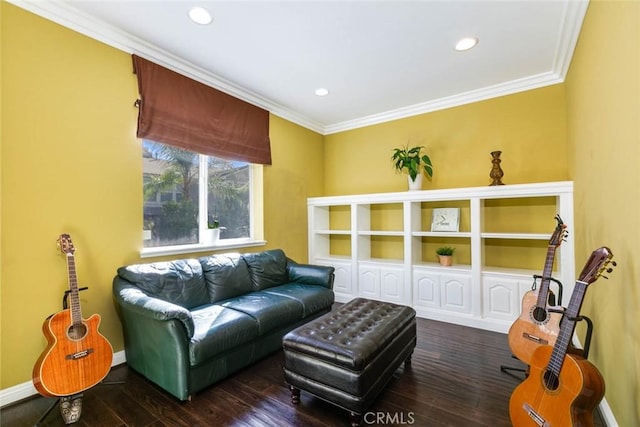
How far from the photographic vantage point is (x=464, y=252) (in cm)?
376

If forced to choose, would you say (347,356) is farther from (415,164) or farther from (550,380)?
(415,164)

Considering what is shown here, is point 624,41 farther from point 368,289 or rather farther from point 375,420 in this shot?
point 368,289

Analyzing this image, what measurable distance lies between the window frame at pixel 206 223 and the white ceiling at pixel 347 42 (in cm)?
100

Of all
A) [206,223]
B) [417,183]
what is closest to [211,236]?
[206,223]

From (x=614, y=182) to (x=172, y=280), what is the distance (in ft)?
10.7

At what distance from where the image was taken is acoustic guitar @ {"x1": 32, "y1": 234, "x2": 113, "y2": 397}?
1739 mm

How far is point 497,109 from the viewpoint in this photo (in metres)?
3.56

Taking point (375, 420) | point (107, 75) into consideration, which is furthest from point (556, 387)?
point (107, 75)

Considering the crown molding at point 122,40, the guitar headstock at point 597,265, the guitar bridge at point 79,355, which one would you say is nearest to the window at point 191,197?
the crown molding at point 122,40

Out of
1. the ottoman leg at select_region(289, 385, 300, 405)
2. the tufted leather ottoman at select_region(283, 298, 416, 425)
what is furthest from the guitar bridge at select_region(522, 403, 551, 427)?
the ottoman leg at select_region(289, 385, 300, 405)

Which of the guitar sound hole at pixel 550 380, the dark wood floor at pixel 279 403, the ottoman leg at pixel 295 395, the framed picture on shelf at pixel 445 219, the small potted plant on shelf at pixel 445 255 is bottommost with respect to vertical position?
the dark wood floor at pixel 279 403

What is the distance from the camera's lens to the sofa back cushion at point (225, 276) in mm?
2869

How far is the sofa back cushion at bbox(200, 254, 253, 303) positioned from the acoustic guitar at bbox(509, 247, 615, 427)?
2.45 meters

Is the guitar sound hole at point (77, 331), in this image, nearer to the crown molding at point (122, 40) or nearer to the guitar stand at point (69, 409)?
the guitar stand at point (69, 409)
